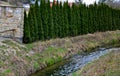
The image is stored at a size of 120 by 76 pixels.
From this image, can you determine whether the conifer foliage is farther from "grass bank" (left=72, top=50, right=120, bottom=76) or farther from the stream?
"grass bank" (left=72, top=50, right=120, bottom=76)

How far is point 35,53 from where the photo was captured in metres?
12.8

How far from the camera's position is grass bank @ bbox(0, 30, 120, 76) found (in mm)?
10614

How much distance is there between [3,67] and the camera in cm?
1021

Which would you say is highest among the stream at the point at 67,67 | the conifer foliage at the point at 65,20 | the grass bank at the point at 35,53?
the conifer foliage at the point at 65,20

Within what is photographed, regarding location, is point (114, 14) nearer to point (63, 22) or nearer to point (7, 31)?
point (63, 22)

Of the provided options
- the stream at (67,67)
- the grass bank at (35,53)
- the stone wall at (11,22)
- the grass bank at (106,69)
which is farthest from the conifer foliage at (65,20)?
the grass bank at (106,69)

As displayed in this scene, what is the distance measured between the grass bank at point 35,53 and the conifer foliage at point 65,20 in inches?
50.9

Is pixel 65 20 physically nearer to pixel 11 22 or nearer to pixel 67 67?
pixel 11 22

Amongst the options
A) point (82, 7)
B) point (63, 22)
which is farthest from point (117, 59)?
point (82, 7)

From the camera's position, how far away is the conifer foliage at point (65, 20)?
15938mm

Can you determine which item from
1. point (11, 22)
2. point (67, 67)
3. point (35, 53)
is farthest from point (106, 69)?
point (11, 22)

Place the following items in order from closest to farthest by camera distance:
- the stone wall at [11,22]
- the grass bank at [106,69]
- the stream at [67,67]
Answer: the grass bank at [106,69] → the stream at [67,67] → the stone wall at [11,22]

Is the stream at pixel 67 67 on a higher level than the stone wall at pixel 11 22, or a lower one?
lower

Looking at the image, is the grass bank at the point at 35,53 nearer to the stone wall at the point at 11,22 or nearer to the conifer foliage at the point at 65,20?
the stone wall at the point at 11,22
